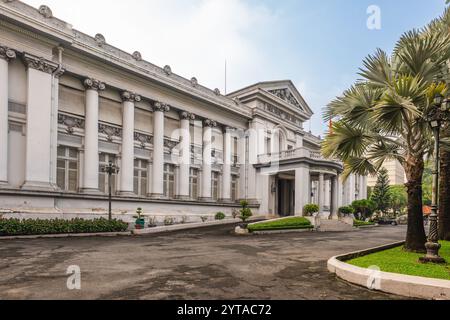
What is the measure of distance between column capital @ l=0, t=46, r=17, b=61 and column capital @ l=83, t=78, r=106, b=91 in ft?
14.8

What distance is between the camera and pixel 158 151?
2591cm

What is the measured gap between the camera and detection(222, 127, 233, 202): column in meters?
31.9

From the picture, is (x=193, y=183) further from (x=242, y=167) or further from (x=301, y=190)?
(x=301, y=190)

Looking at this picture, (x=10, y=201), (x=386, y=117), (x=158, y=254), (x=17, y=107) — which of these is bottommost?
(x=158, y=254)

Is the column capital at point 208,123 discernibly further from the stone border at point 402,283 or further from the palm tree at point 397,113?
the stone border at point 402,283

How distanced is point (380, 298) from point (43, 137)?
63.9ft

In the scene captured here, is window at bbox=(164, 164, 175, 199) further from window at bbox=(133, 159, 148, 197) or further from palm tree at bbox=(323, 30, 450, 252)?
palm tree at bbox=(323, 30, 450, 252)

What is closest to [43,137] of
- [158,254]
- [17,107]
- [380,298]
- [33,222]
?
[17,107]

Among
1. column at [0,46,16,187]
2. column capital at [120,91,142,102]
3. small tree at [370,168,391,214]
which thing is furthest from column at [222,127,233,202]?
small tree at [370,168,391,214]

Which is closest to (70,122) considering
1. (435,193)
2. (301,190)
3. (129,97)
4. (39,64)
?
(39,64)

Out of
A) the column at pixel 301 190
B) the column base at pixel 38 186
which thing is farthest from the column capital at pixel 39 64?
the column at pixel 301 190
